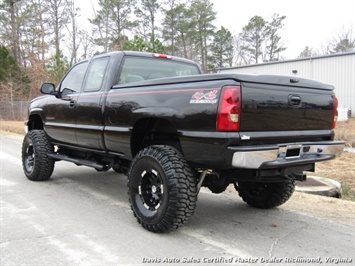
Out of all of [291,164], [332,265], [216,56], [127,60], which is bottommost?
[332,265]

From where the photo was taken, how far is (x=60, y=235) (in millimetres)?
3855

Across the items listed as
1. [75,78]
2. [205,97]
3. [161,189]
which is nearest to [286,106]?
[205,97]

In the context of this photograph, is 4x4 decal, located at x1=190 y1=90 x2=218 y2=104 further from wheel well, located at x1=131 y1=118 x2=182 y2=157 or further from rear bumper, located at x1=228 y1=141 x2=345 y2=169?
wheel well, located at x1=131 y1=118 x2=182 y2=157

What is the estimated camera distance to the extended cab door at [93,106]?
15.7ft

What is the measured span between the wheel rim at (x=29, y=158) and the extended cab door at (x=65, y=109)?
575 millimetres

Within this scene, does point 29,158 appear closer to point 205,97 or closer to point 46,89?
point 46,89

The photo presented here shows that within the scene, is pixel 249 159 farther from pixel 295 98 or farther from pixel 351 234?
pixel 351 234

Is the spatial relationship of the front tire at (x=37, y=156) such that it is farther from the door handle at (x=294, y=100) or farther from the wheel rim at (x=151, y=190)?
the door handle at (x=294, y=100)

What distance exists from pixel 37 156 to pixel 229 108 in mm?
4074

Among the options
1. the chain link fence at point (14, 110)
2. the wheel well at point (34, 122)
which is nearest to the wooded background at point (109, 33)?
the chain link fence at point (14, 110)

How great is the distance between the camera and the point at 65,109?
565 cm

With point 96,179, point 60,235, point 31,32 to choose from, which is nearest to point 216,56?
point 31,32

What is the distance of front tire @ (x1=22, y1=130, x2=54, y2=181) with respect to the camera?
6090mm

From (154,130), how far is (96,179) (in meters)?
2.92
